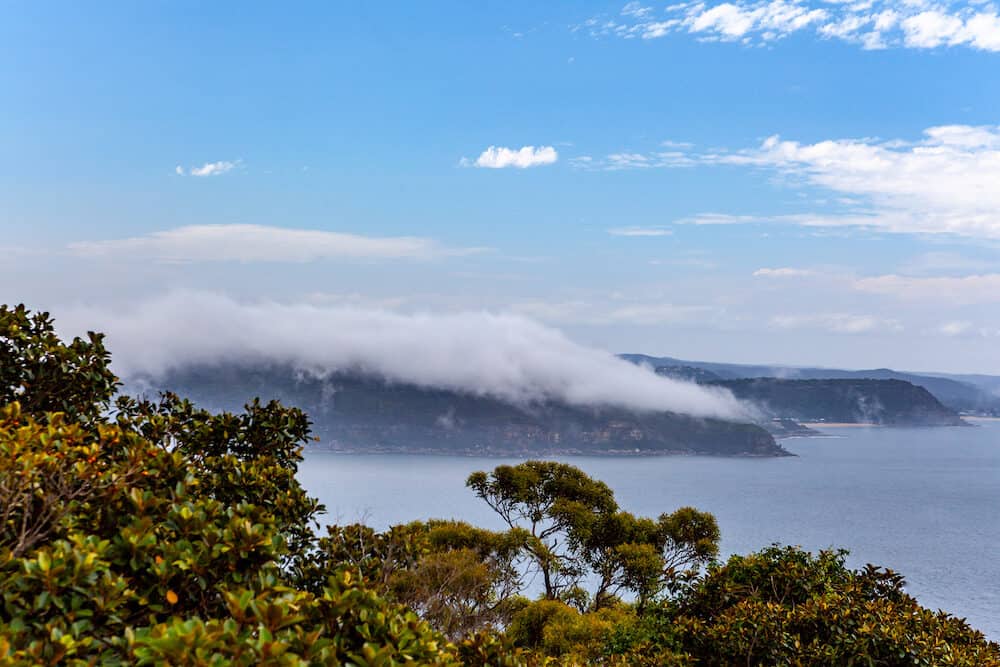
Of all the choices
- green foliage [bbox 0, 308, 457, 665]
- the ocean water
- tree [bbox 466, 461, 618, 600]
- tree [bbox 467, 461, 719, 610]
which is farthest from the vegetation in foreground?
the ocean water

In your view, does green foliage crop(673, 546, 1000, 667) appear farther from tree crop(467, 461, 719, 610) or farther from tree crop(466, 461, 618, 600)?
tree crop(466, 461, 618, 600)

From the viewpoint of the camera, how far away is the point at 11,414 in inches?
274

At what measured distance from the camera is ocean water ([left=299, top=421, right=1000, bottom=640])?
91.8 metres

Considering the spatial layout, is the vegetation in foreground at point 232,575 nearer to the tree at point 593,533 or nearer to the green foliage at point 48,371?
the green foliage at point 48,371

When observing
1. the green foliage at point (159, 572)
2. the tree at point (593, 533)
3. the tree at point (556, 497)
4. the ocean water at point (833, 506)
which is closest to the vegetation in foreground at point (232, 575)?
the green foliage at point (159, 572)

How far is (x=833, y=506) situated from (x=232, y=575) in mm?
154475

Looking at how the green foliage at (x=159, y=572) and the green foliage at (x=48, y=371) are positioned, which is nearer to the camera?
the green foliage at (x=159, y=572)

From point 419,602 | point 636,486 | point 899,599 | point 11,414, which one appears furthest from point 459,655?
point 636,486

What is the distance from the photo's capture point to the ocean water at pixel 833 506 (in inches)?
3612

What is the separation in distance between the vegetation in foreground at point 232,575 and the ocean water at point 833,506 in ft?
188

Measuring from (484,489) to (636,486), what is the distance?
14517 cm

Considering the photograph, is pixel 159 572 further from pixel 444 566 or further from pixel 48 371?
pixel 444 566

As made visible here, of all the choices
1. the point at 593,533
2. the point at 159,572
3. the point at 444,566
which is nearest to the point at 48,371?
the point at 159,572

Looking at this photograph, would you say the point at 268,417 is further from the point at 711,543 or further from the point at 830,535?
the point at 830,535
